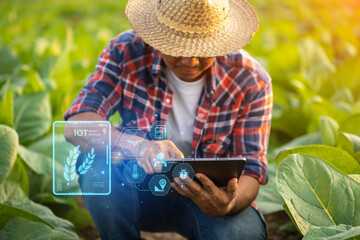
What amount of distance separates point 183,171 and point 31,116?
4.27 feet

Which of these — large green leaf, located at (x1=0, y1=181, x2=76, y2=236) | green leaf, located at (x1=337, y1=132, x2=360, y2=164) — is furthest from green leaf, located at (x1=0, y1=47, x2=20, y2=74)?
green leaf, located at (x1=337, y1=132, x2=360, y2=164)

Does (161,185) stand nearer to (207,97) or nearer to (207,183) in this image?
(207,183)

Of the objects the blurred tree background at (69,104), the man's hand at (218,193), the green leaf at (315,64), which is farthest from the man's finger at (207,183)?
the green leaf at (315,64)

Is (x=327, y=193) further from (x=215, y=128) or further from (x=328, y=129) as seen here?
(x=328, y=129)

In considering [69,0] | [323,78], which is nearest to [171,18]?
[323,78]

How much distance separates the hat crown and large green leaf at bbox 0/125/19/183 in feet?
2.78

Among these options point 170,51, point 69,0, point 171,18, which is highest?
point 171,18

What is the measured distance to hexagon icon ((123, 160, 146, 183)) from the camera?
188cm

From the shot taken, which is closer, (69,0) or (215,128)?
(215,128)

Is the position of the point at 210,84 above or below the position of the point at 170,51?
below

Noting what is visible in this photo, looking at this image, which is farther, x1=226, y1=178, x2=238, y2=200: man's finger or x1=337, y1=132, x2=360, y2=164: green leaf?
x1=337, y1=132, x2=360, y2=164: green leaf

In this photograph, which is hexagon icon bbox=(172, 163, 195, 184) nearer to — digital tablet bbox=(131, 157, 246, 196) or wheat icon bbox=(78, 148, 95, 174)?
digital tablet bbox=(131, 157, 246, 196)

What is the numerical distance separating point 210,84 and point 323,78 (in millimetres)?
1939

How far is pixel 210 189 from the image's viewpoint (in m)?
1.79
